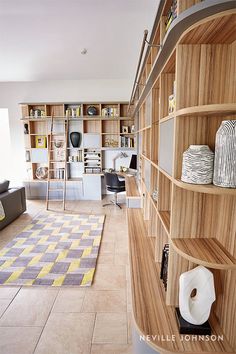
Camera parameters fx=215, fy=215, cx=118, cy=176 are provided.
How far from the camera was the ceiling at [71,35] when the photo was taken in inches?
95.7

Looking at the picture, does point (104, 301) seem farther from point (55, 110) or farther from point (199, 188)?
point (55, 110)

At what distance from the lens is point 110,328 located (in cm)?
174

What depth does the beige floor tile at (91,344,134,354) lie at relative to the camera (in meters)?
1.55

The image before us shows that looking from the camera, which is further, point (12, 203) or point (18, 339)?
point (12, 203)

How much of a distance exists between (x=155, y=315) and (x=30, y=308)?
4.29 feet

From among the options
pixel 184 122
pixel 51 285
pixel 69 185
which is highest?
pixel 184 122

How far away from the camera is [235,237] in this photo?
1.04m

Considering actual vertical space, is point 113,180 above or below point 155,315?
above

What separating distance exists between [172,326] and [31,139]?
17.4 ft

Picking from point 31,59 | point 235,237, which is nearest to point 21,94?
point 31,59

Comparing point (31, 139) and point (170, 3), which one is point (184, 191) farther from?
point (31, 139)

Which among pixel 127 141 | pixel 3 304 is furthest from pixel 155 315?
pixel 127 141

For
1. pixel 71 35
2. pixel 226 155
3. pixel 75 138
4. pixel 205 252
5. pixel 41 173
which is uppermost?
pixel 71 35

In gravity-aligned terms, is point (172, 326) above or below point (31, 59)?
below
